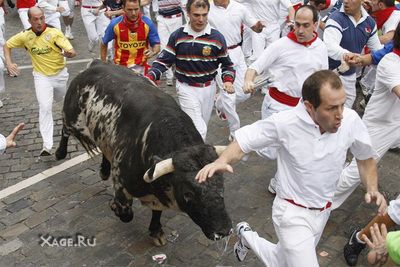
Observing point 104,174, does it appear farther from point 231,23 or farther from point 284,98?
point 231,23

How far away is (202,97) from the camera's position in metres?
7.03

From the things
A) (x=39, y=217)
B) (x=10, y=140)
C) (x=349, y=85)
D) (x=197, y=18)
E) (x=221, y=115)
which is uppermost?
(x=197, y=18)

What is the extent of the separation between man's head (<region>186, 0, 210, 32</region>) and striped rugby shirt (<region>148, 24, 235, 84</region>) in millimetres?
89

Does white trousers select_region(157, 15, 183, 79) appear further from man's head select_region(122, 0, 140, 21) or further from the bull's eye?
the bull's eye

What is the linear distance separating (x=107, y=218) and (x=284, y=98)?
2.78 metres

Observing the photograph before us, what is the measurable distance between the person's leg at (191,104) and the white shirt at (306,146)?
2.78m

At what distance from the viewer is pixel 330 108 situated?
12.6 ft

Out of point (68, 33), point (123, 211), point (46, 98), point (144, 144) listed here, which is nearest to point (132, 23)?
point (46, 98)

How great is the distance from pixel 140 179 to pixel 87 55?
8357mm

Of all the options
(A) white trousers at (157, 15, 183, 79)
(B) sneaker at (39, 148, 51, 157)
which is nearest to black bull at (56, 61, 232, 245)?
(B) sneaker at (39, 148, 51, 157)

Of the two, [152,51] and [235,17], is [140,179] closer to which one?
[152,51]

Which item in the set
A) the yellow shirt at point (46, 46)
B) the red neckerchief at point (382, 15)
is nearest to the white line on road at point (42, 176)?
the yellow shirt at point (46, 46)

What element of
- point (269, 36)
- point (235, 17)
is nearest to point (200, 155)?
point (235, 17)

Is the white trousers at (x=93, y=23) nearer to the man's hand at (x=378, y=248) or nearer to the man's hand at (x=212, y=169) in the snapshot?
the man's hand at (x=212, y=169)
